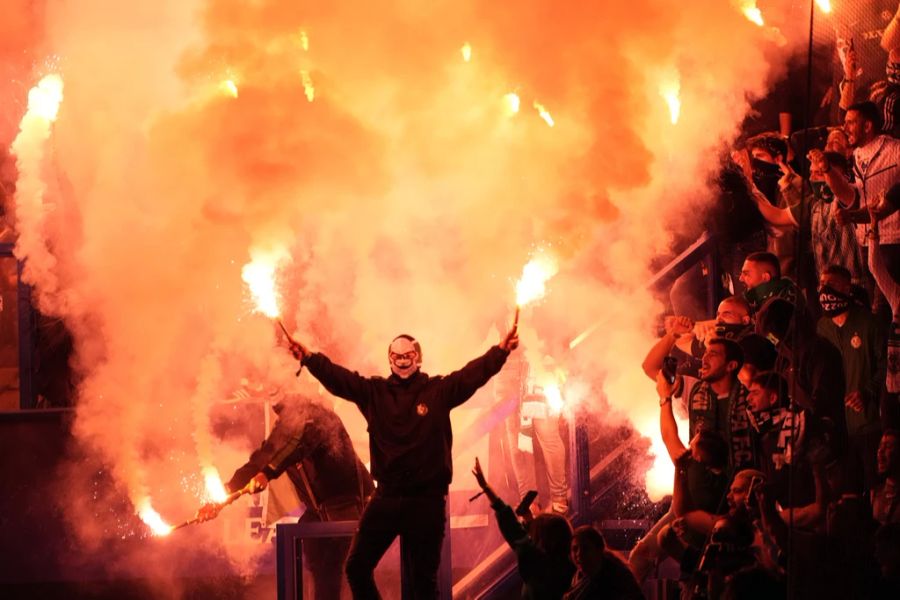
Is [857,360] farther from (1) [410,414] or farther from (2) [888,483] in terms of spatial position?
(1) [410,414]

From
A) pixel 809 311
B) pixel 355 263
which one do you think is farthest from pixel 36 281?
pixel 809 311

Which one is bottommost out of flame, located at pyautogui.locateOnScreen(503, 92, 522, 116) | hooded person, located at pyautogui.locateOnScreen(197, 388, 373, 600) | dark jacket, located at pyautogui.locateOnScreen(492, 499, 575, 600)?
dark jacket, located at pyautogui.locateOnScreen(492, 499, 575, 600)

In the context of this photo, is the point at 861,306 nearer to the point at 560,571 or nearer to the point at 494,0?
the point at 560,571

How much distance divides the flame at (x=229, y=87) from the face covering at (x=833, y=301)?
4379 millimetres

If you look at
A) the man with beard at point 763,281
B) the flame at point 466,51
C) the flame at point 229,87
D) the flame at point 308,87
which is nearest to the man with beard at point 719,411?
the man with beard at point 763,281

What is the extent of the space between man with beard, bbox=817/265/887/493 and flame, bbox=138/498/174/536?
5062mm

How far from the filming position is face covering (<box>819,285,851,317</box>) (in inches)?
307

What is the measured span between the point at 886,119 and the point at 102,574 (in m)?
6.55

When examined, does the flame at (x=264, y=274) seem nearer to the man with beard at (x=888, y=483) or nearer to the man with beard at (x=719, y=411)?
the man with beard at (x=719, y=411)

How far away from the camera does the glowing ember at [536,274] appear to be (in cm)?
894

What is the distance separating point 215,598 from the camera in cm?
1047

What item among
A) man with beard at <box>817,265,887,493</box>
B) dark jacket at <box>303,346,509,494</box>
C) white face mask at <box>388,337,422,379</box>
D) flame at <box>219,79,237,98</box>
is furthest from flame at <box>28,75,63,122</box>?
man with beard at <box>817,265,887,493</box>

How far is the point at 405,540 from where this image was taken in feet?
25.6

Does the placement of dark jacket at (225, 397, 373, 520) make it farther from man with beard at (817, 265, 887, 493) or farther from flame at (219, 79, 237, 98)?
man with beard at (817, 265, 887, 493)
